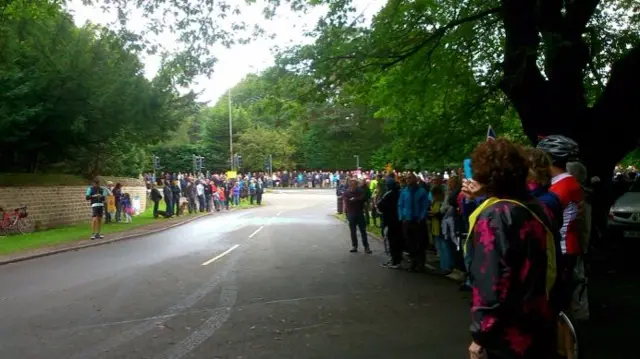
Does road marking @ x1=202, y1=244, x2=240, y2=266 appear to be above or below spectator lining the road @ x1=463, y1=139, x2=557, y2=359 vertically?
below

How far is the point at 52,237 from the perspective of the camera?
782 inches

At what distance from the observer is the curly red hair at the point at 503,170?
2625mm

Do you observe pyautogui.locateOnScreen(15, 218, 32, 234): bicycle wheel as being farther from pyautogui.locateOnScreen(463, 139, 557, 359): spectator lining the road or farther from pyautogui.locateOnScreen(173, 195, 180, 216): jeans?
pyautogui.locateOnScreen(463, 139, 557, 359): spectator lining the road

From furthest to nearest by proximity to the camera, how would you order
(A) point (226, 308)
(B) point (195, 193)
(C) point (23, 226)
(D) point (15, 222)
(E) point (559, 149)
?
(B) point (195, 193) → (C) point (23, 226) → (D) point (15, 222) → (A) point (226, 308) → (E) point (559, 149)

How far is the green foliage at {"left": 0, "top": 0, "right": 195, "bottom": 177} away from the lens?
2176cm

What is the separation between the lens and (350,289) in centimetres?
Result: 959

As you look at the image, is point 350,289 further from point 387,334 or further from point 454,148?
point 454,148

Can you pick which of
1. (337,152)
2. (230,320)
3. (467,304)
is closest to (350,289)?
(467,304)

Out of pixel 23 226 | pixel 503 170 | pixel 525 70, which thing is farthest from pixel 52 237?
pixel 503 170

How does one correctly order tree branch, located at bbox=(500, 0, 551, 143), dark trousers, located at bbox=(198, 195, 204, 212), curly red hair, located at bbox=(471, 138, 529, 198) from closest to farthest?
curly red hair, located at bbox=(471, 138, 529, 198) → tree branch, located at bbox=(500, 0, 551, 143) → dark trousers, located at bbox=(198, 195, 204, 212)

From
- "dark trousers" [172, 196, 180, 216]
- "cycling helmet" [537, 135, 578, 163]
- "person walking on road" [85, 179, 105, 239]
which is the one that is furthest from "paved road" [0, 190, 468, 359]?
"dark trousers" [172, 196, 180, 216]

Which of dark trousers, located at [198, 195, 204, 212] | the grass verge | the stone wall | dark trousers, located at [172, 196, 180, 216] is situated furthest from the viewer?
dark trousers, located at [198, 195, 204, 212]

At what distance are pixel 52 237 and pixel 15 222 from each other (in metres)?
2.24

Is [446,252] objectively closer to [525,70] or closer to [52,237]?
[525,70]
